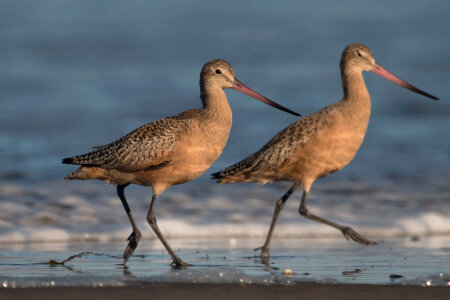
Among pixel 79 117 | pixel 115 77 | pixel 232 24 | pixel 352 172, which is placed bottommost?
pixel 352 172

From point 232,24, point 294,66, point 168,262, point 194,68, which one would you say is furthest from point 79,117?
point 232,24

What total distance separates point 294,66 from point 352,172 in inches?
424

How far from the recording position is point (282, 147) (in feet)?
26.5

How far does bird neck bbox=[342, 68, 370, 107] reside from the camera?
8164 millimetres

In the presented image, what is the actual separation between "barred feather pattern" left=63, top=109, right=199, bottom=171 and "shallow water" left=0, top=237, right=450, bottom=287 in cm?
79

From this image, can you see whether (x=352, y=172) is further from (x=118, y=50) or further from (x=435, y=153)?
(x=118, y=50)

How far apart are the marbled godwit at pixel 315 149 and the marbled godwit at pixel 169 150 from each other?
1.56ft

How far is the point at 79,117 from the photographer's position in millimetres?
16234

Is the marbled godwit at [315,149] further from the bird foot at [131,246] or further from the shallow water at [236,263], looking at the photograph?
the bird foot at [131,246]

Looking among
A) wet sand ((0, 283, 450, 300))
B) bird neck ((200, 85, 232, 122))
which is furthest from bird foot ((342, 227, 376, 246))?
wet sand ((0, 283, 450, 300))

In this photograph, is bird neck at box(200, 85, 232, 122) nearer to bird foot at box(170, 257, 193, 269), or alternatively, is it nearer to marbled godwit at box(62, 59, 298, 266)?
marbled godwit at box(62, 59, 298, 266)

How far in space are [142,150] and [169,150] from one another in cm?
28

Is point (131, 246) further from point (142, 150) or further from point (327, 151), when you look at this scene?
point (327, 151)

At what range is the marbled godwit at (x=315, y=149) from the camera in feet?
26.0
